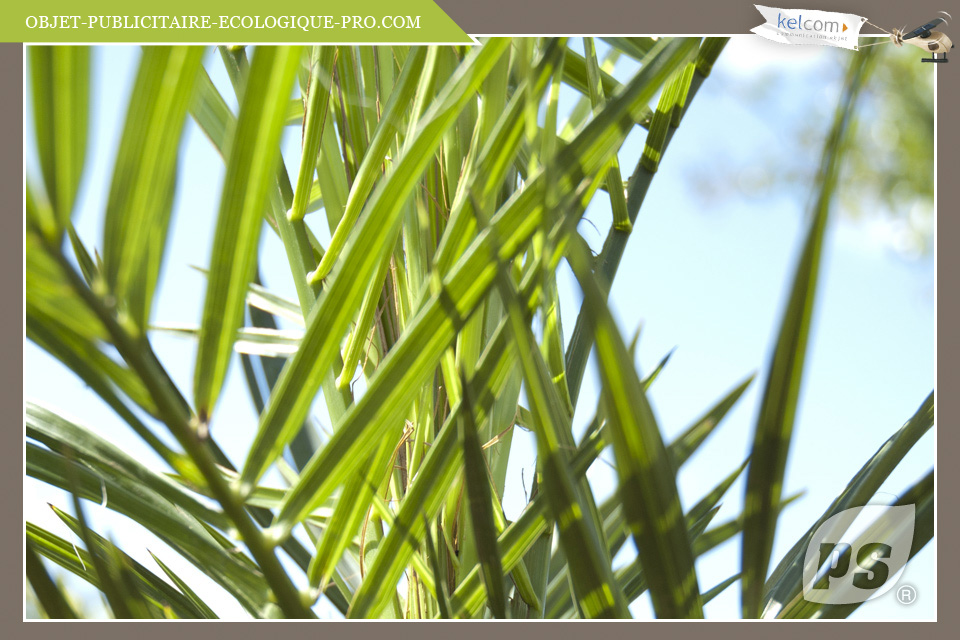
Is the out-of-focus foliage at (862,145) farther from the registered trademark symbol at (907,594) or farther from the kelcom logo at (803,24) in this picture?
the registered trademark symbol at (907,594)

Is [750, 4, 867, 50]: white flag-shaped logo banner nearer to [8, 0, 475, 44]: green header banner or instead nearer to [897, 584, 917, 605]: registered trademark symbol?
[8, 0, 475, 44]: green header banner

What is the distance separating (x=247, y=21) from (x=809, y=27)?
312 millimetres

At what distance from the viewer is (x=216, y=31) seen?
0.32 metres

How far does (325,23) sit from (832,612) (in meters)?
0.38

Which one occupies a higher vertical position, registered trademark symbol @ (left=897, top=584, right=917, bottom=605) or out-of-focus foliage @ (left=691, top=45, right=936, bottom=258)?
out-of-focus foliage @ (left=691, top=45, right=936, bottom=258)

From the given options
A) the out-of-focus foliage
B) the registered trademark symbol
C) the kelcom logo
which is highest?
the kelcom logo

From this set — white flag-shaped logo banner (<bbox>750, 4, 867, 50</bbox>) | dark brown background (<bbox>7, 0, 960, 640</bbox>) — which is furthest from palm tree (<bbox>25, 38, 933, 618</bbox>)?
white flag-shaped logo banner (<bbox>750, 4, 867, 50</bbox>)

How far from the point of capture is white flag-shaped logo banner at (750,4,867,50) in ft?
1.12

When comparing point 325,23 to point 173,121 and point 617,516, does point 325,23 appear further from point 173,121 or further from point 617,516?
point 617,516

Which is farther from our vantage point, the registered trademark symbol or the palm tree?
the registered trademark symbol

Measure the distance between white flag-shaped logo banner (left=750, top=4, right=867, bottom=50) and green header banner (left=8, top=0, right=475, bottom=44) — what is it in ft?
0.57

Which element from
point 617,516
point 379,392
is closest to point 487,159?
Result: point 379,392

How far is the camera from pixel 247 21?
0.32 metres

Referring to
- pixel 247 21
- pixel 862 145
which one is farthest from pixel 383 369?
pixel 862 145
